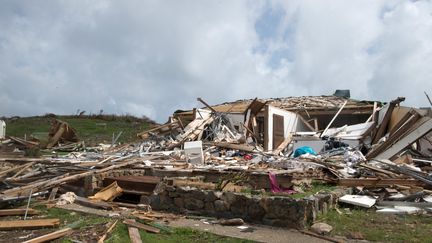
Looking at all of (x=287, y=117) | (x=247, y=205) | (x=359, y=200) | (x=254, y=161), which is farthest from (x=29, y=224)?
(x=287, y=117)

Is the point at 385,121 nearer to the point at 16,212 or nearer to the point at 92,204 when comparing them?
the point at 92,204

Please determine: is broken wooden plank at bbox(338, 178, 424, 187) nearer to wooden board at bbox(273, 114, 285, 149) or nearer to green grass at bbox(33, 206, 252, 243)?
green grass at bbox(33, 206, 252, 243)

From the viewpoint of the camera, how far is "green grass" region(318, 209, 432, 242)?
7.03 metres

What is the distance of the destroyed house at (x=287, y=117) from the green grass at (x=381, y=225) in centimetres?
1005

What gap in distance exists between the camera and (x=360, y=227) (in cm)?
762

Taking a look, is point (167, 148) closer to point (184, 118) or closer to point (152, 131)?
point (152, 131)

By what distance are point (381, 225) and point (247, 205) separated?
2377 millimetres

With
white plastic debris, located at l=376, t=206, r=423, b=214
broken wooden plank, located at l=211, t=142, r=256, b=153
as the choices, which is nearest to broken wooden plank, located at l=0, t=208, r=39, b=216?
white plastic debris, located at l=376, t=206, r=423, b=214

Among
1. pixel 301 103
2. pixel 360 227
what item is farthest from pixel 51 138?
pixel 360 227

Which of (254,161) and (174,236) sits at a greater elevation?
(254,161)

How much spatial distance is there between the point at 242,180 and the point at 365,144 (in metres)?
8.19

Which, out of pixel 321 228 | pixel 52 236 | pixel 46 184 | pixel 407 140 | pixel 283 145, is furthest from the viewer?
pixel 283 145

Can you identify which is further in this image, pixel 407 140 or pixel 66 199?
pixel 407 140

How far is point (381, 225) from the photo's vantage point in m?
7.77
